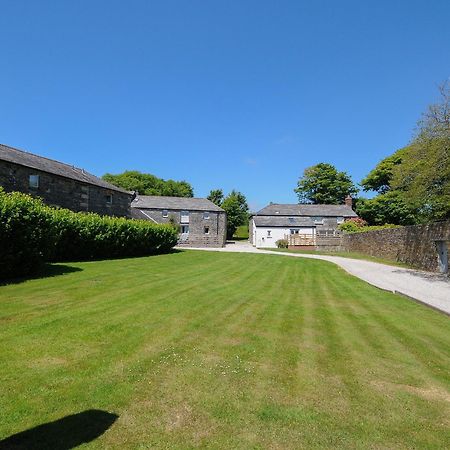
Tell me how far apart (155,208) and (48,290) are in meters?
39.9

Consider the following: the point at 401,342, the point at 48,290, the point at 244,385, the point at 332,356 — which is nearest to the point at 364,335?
the point at 401,342

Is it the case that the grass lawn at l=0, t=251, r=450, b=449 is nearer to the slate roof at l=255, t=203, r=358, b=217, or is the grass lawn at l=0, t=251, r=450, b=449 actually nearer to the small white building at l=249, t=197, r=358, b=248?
the small white building at l=249, t=197, r=358, b=248

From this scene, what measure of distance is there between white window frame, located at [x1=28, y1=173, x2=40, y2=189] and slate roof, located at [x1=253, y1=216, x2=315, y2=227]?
110 ft

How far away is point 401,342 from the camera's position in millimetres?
6637

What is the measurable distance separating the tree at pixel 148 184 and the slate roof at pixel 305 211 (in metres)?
32.7

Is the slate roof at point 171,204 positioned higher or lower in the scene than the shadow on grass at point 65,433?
higher

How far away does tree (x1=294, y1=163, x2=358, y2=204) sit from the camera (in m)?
67.7

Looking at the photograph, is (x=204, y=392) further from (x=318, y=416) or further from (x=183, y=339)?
(x=183, y=339)

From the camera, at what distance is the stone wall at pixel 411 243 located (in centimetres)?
1959

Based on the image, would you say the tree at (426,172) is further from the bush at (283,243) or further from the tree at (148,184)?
the tree at (148,184)

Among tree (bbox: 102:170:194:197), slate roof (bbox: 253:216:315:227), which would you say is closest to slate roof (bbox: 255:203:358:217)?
slate roof (bbox: 253:216:315:227)

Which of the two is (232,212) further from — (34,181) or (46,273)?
(46,273)

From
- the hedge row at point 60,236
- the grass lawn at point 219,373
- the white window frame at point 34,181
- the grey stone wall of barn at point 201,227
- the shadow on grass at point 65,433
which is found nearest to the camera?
the shadow on grass at point 65,433

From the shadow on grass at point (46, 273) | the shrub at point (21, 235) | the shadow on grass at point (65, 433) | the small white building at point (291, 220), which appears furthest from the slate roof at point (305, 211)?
the shadow on grass at point (65, 433)
